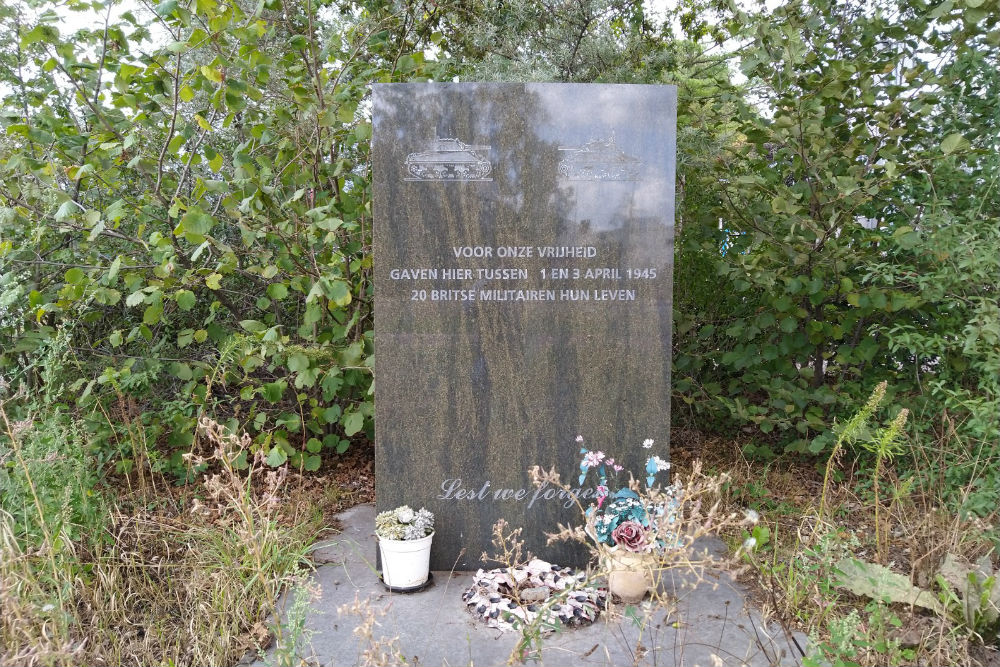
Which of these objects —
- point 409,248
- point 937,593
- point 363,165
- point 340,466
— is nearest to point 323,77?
point 363,165

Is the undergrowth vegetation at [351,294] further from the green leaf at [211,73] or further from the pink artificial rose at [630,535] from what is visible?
the pink artificial rose at [630,535]

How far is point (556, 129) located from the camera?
3127 millimetres

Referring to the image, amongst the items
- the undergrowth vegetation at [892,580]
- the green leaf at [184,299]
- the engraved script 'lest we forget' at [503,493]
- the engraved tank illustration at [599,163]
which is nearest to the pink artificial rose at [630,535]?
the engraved script 'lest we forget' at [503,493]

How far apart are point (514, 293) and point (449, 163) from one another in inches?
25.9

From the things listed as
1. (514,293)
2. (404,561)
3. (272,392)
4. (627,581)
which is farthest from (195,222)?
(627,581)

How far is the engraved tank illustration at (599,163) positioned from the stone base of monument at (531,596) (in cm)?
173

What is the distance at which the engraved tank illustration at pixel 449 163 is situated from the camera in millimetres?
3125

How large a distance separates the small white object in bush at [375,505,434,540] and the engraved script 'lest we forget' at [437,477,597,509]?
161 millimetres

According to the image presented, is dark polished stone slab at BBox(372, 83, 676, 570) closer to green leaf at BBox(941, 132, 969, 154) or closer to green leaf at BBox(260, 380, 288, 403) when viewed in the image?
green leaf at BBox(260, 380, 288, 403)

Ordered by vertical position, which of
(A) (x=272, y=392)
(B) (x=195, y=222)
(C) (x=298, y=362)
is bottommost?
(A) (x=272, y=392)

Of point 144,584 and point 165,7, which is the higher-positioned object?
point 165,7

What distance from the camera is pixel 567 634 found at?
267 cm

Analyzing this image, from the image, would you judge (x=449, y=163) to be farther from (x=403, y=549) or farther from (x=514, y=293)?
(x=403, y=549)

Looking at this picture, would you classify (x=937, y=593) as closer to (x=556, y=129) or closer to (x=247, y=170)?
(x=556, y=129)
